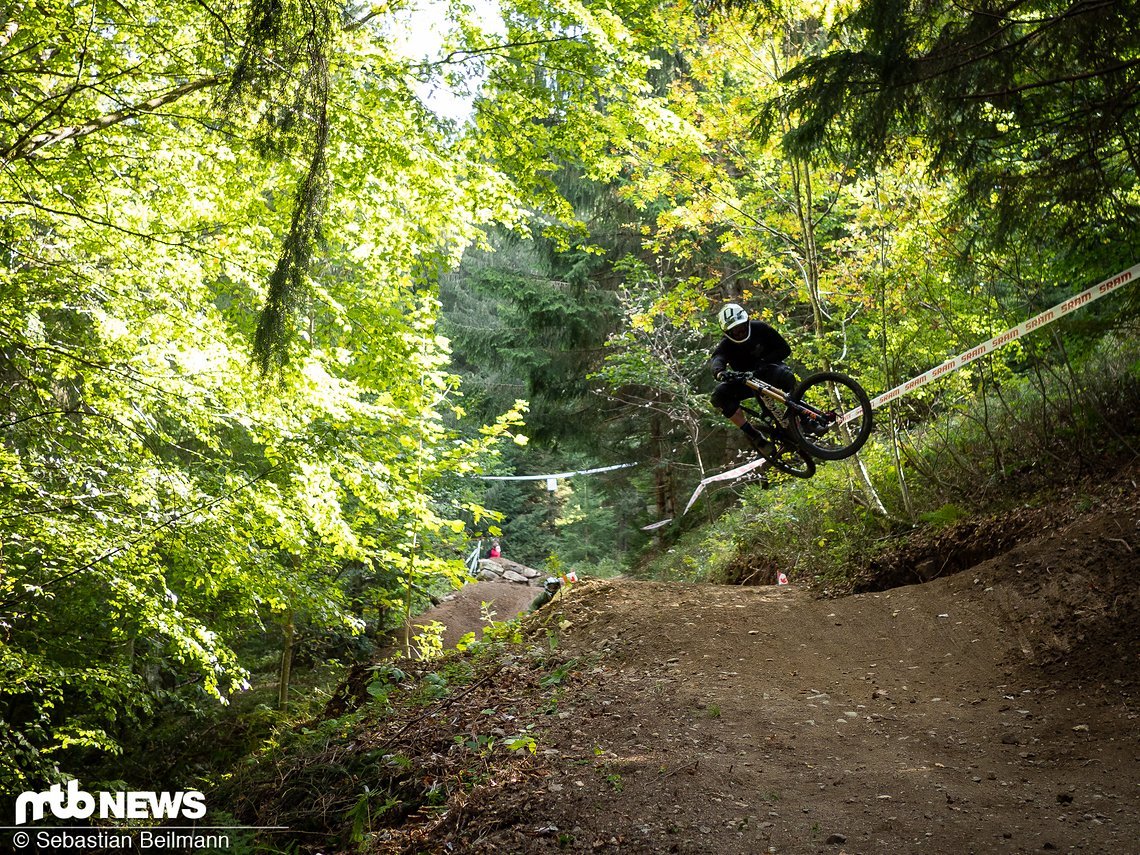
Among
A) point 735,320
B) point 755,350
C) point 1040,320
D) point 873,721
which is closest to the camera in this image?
point 873,721

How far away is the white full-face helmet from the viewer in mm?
7441

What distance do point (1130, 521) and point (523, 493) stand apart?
25.6m

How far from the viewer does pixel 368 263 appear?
834 cm

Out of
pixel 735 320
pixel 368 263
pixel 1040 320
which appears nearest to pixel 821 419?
pixel 735 320

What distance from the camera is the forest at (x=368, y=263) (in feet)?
17.6

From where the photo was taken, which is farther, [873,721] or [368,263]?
[368,263]

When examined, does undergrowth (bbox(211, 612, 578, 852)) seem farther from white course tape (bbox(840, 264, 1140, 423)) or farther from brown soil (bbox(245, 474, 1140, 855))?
white course tape (bbox(840, 264, 1140, 423))

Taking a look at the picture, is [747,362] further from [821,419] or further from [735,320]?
[821,419]

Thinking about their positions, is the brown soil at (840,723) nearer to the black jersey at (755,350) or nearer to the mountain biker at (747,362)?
the mountain biker at (747,362)

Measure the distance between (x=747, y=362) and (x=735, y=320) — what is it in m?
0.52

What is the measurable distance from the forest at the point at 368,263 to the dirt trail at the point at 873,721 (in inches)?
73.3

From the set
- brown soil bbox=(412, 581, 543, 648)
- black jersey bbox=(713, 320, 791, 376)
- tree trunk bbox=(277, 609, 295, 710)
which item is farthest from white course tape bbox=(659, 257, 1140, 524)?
brown soil bbox=(412, 581, 543, 648)

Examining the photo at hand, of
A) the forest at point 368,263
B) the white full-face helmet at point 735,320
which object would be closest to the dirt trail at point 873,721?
the forest at point 368,263

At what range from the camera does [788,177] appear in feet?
33.8
